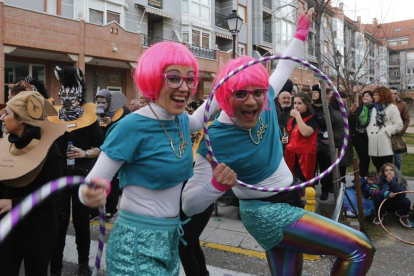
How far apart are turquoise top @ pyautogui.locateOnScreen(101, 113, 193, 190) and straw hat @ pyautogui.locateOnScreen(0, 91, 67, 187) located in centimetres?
97

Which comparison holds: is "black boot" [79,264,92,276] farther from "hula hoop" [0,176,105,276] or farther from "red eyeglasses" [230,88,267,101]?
"red eyeglasses" [230,88,267,101]

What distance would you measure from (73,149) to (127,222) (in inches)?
79.4

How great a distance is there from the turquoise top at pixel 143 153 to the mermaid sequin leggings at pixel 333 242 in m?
0.82

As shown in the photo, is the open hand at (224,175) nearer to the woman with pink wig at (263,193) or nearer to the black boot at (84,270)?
the woman with pink wig at (263,193)

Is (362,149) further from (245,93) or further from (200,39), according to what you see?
(200,39)

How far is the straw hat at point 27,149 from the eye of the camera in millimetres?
2455

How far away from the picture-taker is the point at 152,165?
1.83m

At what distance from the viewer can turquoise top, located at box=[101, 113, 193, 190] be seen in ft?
5.86

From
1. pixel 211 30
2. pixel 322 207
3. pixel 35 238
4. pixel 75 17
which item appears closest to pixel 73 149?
pixel 35 238

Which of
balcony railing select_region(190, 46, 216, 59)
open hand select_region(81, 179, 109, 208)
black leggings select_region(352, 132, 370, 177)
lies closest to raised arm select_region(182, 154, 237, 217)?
open hand select_region(81, 179, 109, 208)

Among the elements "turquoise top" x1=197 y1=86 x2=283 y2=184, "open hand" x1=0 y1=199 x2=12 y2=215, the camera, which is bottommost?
"open hand" x1=0 y1=199 x2=12 y2=215

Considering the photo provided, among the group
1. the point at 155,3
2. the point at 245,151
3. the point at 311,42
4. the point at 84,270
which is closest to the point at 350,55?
the point at 311,42

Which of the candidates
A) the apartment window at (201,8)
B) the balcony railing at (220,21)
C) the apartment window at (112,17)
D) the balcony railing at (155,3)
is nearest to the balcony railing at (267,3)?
the balcony railing at (220,21)

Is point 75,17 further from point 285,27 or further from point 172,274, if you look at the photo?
point 285,27
